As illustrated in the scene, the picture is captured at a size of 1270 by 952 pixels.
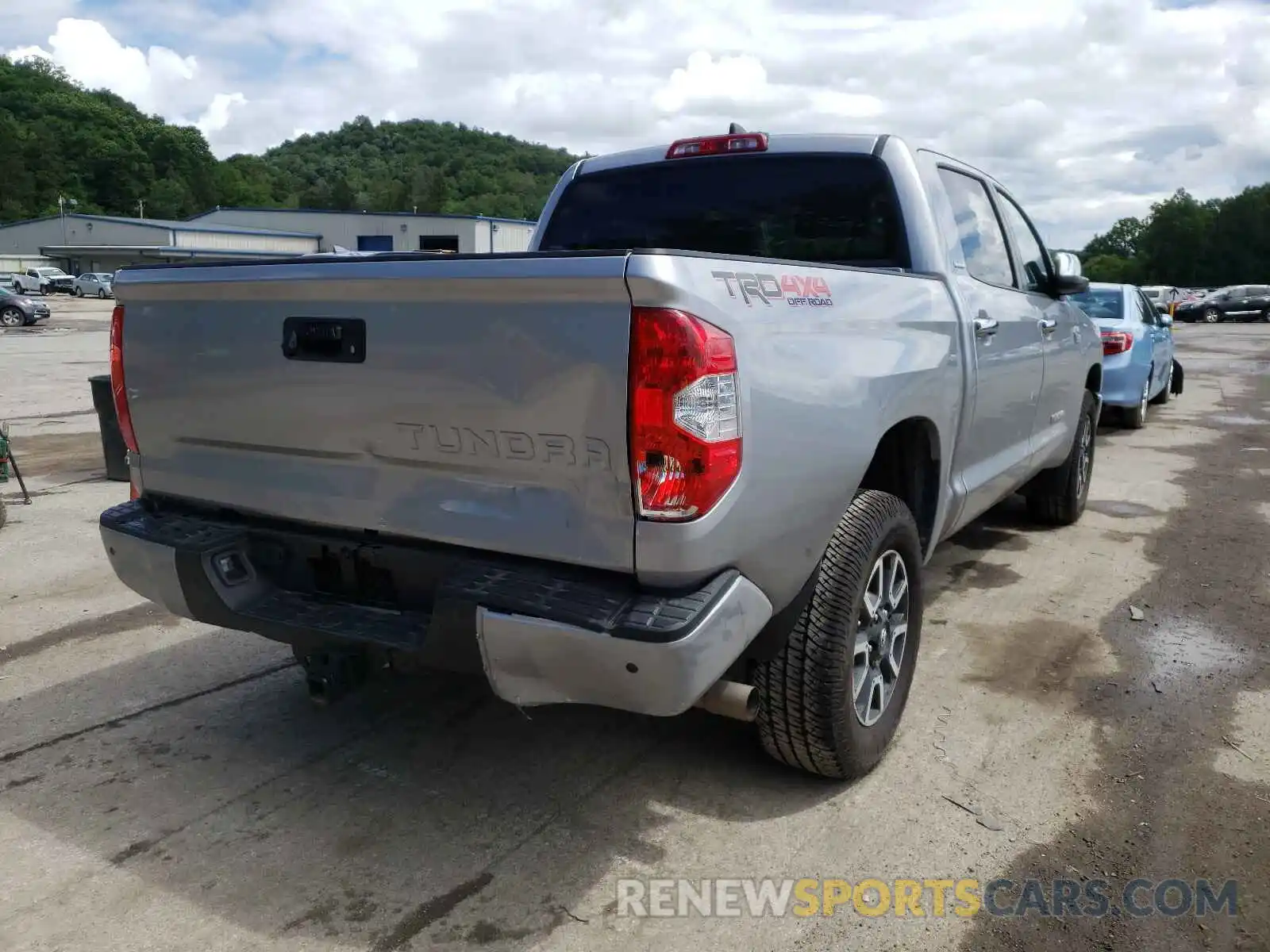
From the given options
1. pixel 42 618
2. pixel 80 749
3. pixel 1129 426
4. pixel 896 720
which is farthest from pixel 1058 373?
pixel 1129 426

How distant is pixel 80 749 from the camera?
3.50 meters

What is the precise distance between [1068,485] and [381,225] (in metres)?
63.6

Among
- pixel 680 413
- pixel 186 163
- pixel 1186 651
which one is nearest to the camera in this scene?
pixel 680 413

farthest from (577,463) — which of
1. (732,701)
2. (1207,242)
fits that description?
(1207,242)

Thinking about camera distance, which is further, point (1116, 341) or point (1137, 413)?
point (1137, 413)

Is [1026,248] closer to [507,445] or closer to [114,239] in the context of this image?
[507,445]

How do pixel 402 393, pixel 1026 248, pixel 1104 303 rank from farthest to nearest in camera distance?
pixel 1104 303, pixel 1026 248, pixel 402 393

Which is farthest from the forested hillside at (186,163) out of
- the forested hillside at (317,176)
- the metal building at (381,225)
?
the metal building at (381,225)

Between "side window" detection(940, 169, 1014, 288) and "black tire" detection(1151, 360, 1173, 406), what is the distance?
1041 cm

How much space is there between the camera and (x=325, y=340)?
9.04ft

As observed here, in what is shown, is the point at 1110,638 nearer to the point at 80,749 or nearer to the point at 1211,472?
the point at 80,749

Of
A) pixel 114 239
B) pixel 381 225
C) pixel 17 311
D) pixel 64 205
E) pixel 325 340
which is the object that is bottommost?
pixel 17 311

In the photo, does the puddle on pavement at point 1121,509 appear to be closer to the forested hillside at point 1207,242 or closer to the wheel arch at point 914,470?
the wheel arch at point 914,470

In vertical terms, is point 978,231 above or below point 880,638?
above
